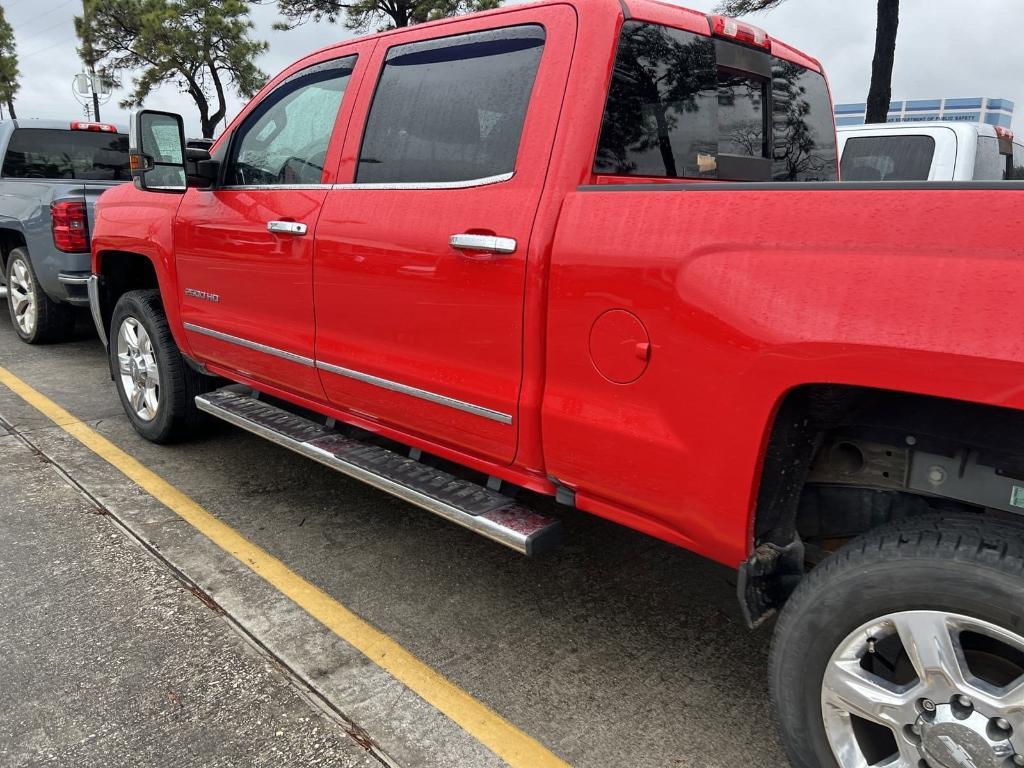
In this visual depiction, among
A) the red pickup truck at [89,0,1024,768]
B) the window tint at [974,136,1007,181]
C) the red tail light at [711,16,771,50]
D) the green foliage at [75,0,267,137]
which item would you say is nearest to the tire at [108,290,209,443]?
the red pickup truck at [89,0,1024,768]

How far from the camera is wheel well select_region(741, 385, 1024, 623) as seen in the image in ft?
5.88

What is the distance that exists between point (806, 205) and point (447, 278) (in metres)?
1.16

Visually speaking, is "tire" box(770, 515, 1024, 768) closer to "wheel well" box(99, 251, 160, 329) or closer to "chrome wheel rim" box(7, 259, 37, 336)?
"wheel well" box(99, 251, 160, 329)

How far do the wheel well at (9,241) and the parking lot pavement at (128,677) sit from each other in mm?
4362

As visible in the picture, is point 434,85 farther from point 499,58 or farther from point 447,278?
point 447,278

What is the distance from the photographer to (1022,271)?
1.52 m

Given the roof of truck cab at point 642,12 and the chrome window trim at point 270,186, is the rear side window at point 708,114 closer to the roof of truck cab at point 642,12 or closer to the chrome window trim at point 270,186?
the roof of truck cab at point 642,12

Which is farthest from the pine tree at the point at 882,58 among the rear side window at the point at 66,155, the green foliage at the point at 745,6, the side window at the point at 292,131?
the side window at the point at 292,131

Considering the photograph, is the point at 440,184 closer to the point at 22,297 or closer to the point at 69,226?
the point at 69,226

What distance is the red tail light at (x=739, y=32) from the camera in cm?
284

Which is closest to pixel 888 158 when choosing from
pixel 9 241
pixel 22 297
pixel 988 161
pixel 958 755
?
pixel 988 161

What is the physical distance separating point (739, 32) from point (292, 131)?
1810mm

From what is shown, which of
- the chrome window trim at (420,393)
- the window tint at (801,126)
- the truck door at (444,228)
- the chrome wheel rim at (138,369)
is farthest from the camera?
the chrome wheel rim at (138,369)

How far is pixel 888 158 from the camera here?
6141mm
